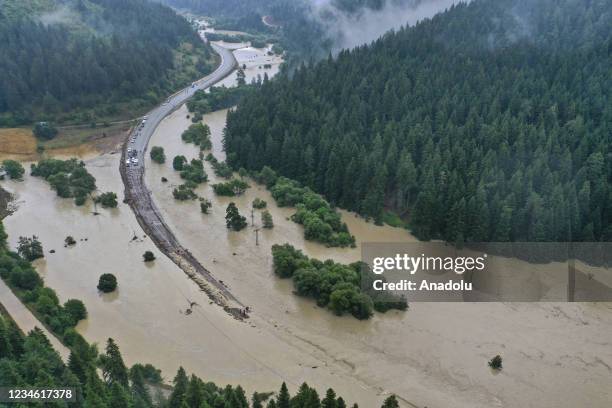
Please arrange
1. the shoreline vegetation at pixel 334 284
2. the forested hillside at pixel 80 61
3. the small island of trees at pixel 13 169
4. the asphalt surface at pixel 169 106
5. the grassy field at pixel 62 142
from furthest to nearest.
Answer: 1. the forested hillside at pixel 80 61
2. the asphalt surface at pixel 169 106
3. the grassy field at pixel 62 142
4. the small island of trees at pixel 13 169
5. the shoreline vegetation at pixel 334 284

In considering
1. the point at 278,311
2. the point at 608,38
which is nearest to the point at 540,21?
the point at 608,38

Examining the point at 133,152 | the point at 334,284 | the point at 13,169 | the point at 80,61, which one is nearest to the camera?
the point at 334,284

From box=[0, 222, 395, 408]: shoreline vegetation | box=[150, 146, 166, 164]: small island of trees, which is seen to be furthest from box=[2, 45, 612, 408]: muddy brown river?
box=[150, 146, 166, 164]: small island of trees

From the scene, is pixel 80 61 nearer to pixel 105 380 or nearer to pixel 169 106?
pixel 169 106

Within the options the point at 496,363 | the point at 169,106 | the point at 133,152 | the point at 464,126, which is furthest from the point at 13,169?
the point at 496,363

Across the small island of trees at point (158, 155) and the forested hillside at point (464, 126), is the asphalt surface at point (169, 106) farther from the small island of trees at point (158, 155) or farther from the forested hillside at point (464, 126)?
the forested hillside at point (464, 126)

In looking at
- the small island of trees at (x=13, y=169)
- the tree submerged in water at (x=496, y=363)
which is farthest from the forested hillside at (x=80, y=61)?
the tree submerged in water at (x=496, y=363)

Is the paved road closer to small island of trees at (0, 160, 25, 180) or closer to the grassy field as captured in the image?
small island of trees at (0, 160, 25, 180)
